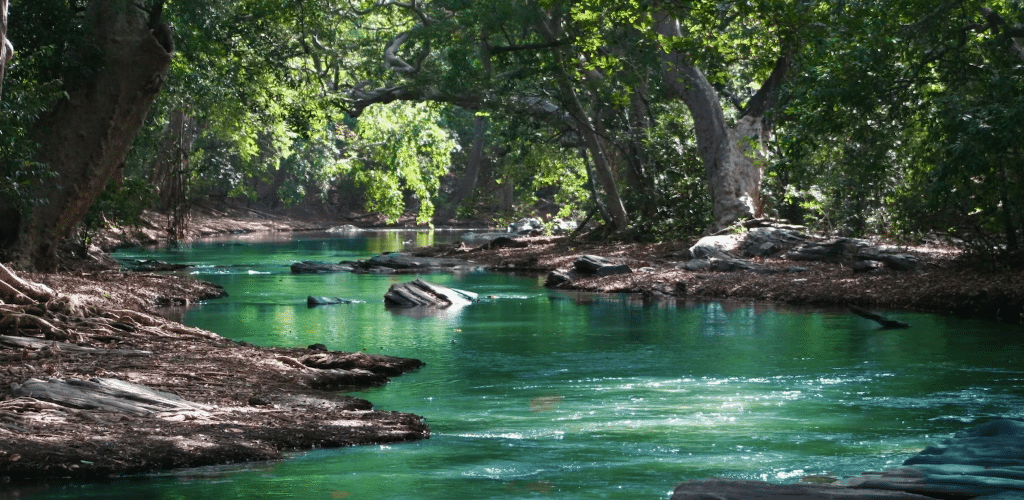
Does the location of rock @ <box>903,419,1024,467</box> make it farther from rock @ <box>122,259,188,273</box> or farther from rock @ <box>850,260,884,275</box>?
rock @ <box>122,259,188,273</box>

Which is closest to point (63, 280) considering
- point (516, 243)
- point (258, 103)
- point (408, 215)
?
point (258, 103)

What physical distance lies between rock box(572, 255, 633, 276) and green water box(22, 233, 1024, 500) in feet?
12.4

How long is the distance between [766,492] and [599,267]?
69.1 ft

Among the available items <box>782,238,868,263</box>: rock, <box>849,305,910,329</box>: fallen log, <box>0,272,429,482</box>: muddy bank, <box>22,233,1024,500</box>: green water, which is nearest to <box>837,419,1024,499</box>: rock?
<box>22,233,1024,500</box>: green water

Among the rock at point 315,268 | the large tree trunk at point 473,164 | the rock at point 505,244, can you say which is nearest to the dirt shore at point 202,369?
the rock at point 315,268

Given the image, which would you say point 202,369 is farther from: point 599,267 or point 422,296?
point 599,267

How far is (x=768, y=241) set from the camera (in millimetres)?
26469

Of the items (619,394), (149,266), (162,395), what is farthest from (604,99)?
(162,395)

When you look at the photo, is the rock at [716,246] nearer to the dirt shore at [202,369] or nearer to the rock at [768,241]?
the rock at [768,241]

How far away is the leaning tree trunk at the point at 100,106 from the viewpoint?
1805 cm

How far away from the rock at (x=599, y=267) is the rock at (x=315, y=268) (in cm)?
643

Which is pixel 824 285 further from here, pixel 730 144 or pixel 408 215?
pixel 408 215

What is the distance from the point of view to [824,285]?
21625 millimetres

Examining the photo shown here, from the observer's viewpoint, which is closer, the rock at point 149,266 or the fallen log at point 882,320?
the fallen log at point 882,320
